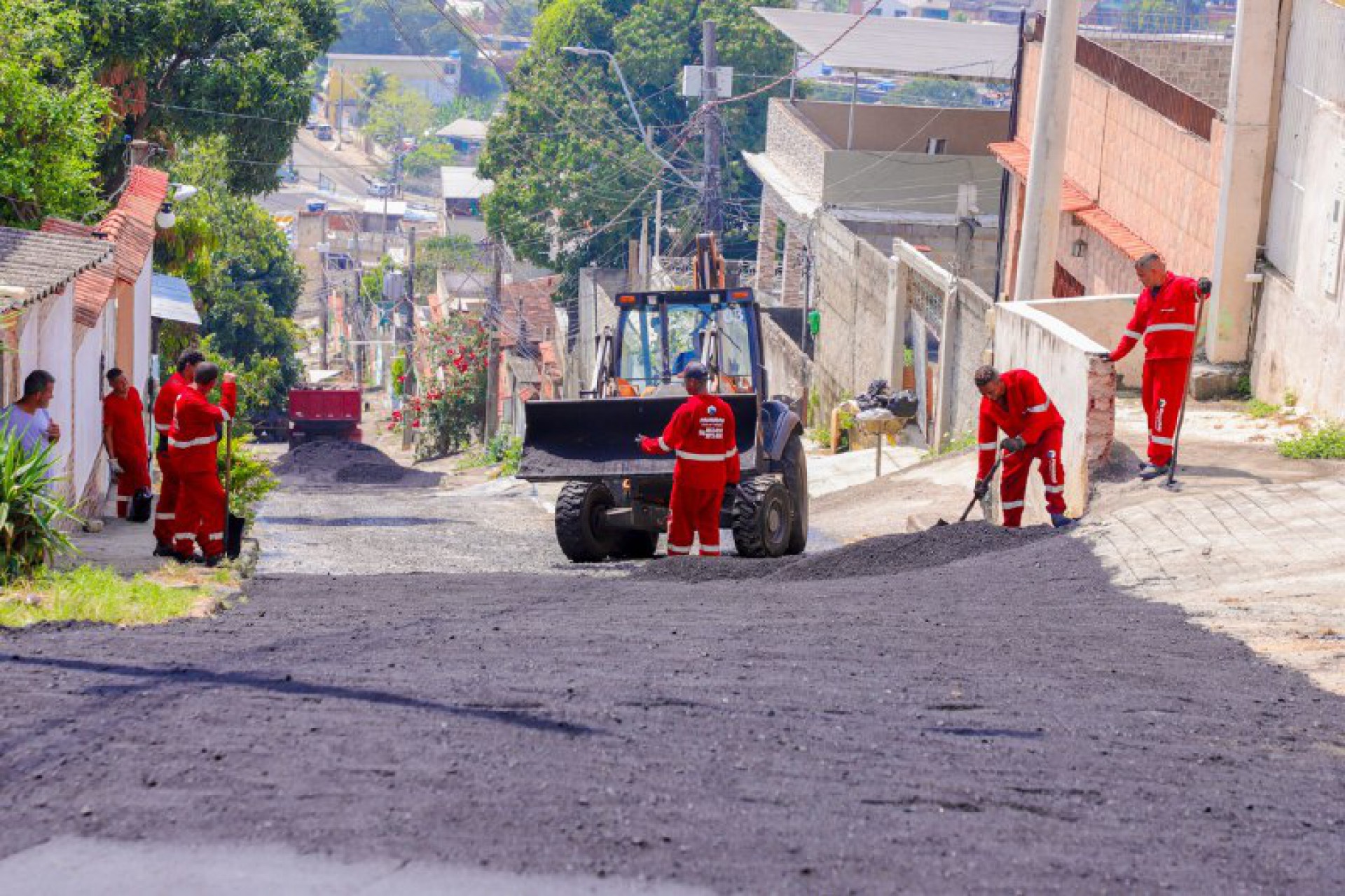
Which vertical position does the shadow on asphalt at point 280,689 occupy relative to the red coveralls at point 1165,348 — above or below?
below

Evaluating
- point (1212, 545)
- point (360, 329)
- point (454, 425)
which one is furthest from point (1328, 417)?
point (360, 329)

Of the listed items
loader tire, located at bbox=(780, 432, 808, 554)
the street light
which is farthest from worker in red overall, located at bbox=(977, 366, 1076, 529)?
the street light

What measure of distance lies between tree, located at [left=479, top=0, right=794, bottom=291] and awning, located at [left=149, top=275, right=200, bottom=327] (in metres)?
23.0

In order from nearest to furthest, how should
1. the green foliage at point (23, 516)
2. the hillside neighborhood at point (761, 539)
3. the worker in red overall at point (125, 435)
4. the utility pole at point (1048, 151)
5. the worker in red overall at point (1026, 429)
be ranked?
the hillside neighborhood at point (761, 539) < the green foliage at point (23, 516) < the worker in red overall at point (1026, 429) < the worker in red overall at point (125, 435) < the utility pole at point (1048, 151)

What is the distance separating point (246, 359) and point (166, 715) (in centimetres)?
4460

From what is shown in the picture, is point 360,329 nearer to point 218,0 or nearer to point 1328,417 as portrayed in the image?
point 218,0

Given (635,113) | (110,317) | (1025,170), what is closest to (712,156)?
(1025,170)

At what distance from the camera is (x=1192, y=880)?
5180mm

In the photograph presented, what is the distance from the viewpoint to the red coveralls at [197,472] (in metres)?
12.6

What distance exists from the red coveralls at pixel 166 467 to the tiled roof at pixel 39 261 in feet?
3.90

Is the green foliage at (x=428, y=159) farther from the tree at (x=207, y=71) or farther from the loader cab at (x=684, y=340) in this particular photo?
the loader cab at (x=684, y=340)

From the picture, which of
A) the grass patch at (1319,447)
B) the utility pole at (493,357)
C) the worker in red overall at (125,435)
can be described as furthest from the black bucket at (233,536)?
the utility pole at (493,357)

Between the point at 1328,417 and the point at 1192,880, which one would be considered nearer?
the point at 1192,880

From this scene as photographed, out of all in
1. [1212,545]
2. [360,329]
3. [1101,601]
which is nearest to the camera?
[1101,601]
